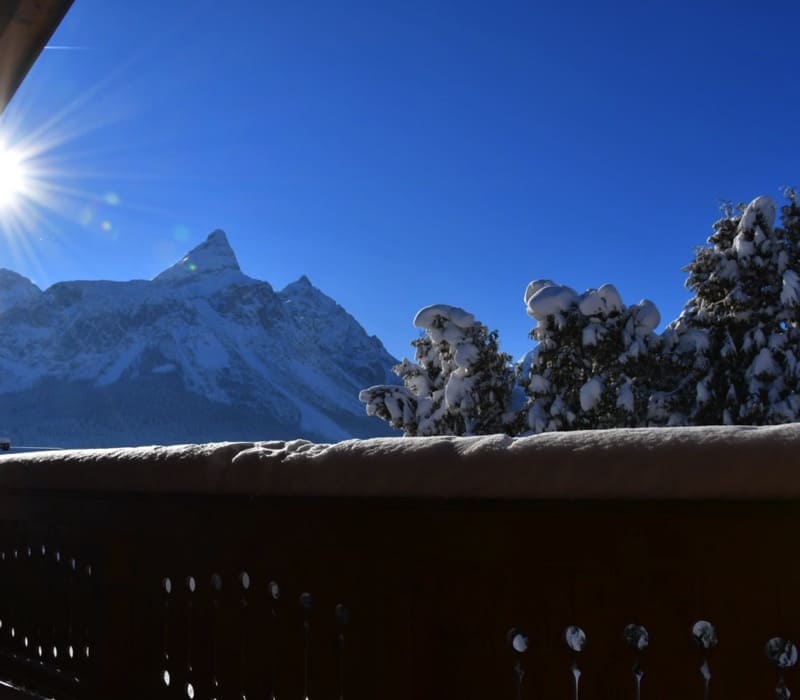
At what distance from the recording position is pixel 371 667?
1815 millimetres

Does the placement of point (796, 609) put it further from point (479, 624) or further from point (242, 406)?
point (242, 406)

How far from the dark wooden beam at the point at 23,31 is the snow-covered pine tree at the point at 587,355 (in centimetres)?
1733

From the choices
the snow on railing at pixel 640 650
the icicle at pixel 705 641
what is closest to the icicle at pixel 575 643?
the snow on railing at pixel 640 650

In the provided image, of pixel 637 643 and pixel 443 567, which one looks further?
pixel 443 567

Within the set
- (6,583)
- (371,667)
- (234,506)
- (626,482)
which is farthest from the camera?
(6,583)

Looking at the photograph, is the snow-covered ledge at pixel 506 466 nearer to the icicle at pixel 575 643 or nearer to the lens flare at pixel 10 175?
the icicle at pixel 575 643

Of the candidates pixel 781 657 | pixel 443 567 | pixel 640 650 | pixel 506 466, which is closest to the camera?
pixel 781 657

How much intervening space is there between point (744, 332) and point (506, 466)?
20.9 metres

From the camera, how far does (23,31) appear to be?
297cm

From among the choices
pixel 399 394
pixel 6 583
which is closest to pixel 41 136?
pixel 6 583

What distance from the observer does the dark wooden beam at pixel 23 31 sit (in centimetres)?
282

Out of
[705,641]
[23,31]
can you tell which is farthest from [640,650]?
[23,31]

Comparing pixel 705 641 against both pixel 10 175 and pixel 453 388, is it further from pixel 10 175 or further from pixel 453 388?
pixel 453 388

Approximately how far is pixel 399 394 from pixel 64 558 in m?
19.7
